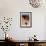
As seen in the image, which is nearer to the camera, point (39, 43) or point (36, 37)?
point (39, 43)

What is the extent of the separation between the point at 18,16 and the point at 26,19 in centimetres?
29

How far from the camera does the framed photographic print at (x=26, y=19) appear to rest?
419cm

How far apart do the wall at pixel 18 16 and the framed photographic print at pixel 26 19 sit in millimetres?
100

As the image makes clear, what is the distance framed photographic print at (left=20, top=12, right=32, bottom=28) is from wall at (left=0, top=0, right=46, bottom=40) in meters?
0.10

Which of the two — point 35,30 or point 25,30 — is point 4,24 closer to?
point 25,30

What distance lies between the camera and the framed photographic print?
419 centimetres

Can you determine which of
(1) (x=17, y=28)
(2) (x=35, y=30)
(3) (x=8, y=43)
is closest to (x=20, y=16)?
(1) (x=17, y=28)

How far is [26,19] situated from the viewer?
4.21 meters

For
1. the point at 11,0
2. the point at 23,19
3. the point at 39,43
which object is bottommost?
the point at 39,43

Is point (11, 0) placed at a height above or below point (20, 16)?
above

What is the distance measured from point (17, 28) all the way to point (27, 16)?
1.71 ft

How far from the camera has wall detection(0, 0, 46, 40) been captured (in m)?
4.15

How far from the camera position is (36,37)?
413 centimetres

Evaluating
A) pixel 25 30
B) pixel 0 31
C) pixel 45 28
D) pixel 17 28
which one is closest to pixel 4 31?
pixel 0 31
